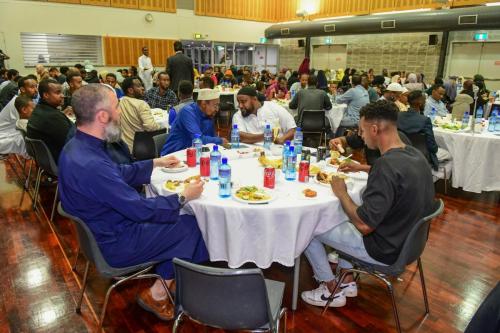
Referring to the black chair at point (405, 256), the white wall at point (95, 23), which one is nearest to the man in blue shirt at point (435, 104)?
the black chair at point (405, 256)

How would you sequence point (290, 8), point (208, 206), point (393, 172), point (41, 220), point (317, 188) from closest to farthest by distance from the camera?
1. point (393, 172)
2. point (208, 206)
3. point (317, 188)
4. point (41, 220)
5. point (290, 8)

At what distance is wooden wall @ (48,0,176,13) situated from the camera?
1215 cm

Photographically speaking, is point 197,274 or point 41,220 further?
point 41,220

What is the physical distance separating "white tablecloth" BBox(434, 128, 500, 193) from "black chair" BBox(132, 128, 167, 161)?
3.81 meters

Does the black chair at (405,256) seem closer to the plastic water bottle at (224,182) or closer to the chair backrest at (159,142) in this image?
the plastic water bottle at (224,182)

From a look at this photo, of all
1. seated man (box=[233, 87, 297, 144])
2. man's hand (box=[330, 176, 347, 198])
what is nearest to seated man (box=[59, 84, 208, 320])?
man's hand (box=[330, 176, 347, 198])

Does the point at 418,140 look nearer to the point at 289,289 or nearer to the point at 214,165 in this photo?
the point at 289,289

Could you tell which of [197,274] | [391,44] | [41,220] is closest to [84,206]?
[197,274]

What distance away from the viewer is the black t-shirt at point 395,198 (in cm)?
199

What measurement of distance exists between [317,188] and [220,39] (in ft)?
47.2

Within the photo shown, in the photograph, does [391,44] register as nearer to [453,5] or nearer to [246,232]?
[453,5]

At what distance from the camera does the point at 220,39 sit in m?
15.7

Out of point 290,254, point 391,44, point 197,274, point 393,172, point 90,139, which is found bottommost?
point 290,254

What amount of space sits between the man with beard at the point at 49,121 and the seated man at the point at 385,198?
10.1 ft
